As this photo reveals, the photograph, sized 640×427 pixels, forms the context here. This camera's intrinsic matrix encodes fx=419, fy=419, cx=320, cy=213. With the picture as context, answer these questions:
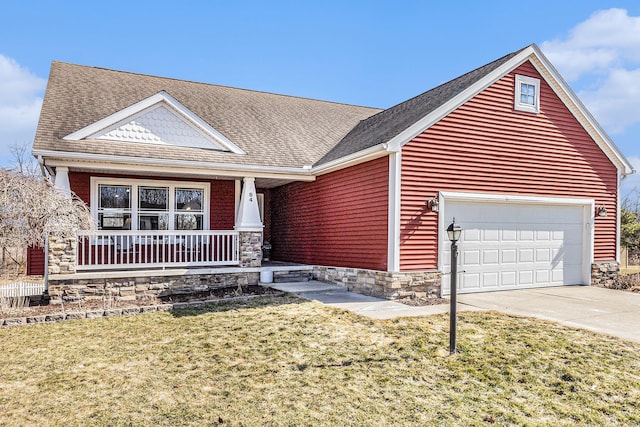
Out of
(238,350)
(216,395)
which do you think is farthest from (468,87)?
(216,395)

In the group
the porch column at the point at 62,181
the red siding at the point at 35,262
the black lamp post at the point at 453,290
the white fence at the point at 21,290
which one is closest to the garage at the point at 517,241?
the black lamp post at the point at 453,290

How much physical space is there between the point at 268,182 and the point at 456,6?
821 centimetres

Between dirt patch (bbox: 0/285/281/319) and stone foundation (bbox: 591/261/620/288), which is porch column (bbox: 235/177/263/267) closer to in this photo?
dirt patch (bbox: 0/285/281/319)

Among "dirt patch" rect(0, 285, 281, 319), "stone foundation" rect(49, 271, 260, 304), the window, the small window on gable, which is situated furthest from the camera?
the window

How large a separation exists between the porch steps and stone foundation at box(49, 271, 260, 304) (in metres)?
0.88

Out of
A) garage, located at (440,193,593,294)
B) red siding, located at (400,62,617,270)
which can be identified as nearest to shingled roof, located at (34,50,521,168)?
red siding, located at (400,62,617,270)

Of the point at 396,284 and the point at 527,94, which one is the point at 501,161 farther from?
the point at 396,284

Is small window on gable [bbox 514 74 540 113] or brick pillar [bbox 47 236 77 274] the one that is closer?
brick pillar [bbox 47 236 77 274]

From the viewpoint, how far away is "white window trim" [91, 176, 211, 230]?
11047 mm

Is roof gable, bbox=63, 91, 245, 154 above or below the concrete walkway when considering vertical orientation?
above

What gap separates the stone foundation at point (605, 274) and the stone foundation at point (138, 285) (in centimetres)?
893

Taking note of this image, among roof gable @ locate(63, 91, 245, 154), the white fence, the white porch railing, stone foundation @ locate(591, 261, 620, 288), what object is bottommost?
the white fence

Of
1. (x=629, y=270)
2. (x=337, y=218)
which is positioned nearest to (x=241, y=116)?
(x=337, y=218)

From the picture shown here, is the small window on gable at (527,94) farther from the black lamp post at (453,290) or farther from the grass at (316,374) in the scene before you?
the black lamp post at (453,290)
